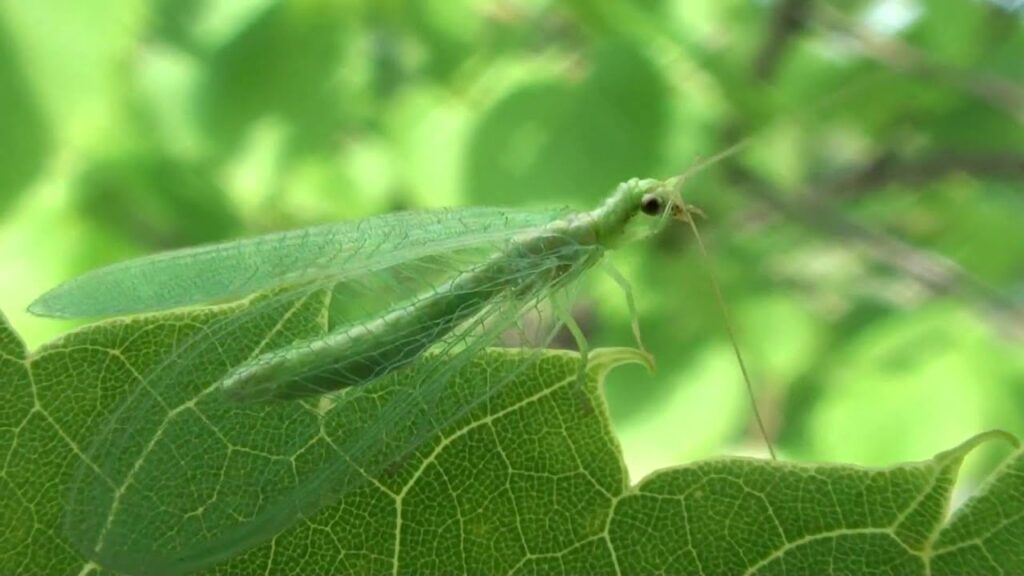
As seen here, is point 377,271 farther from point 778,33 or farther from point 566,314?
point 778,33

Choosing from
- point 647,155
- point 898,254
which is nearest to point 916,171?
point 898,254

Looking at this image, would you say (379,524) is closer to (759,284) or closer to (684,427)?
(684,427)

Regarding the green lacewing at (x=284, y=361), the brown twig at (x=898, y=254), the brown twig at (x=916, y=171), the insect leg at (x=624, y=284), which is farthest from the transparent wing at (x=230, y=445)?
the brown twig at (x=916, y=171)

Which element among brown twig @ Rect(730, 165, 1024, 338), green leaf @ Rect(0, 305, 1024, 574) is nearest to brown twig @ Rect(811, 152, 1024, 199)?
brown twig @ Rect(730, 165, 1024, 338)

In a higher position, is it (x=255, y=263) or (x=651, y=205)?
(x=255, y=263)

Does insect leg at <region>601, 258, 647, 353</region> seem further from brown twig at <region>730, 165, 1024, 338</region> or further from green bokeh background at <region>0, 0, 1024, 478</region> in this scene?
brown twig at <region>730, 165, 1024, 338</region>

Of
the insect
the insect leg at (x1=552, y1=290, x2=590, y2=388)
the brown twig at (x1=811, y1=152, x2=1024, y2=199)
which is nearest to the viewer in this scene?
the insect
